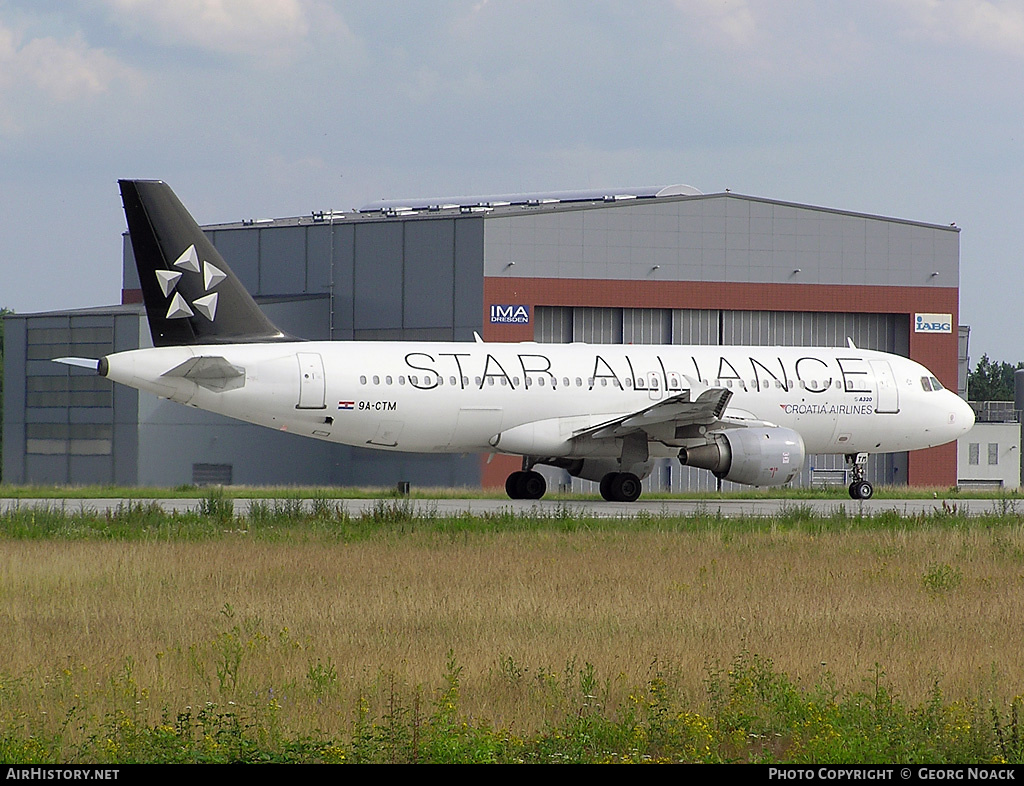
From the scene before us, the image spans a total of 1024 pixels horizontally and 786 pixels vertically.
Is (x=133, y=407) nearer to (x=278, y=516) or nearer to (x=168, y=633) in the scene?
(x=278, y=516)

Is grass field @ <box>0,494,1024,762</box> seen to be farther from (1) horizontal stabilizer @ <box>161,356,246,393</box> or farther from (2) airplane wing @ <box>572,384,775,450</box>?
(2) airplane wing @ <box>572,384,775,450</box>

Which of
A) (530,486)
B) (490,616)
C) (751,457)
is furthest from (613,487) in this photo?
(490,616)

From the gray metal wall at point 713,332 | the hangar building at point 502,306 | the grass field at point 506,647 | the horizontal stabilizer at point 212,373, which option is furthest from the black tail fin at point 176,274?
the gray metal wall at point 713,332

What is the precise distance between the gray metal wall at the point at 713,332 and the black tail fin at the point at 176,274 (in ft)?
66.8

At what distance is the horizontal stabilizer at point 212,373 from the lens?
91.8 feet

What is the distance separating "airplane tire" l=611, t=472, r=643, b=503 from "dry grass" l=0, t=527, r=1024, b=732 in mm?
11390

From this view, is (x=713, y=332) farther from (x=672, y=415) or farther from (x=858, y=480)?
(x=672, y=415)

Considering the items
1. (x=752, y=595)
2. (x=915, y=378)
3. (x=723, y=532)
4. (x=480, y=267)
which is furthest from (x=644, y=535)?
(x=480, y=267)

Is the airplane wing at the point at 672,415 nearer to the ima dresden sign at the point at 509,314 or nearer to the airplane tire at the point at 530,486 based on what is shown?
the airplane tire at the point at 530,486

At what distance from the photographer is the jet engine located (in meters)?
30.0

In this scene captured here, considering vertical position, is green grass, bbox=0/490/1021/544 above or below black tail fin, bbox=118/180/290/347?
below

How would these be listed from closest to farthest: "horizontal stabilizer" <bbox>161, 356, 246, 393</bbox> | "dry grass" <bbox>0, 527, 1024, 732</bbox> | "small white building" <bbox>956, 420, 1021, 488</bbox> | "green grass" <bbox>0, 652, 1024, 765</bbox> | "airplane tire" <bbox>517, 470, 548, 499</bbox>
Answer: "green grass" <bbox>0, 652, 1024, 765</bbox> < "dry grass" <bbox>0, 527, 1024, 732</bbox> < "horizontal stabilizer" <bbox>161, 356, 246, 393</bbox> < "airplane tire" <bbox>517, 470, 548, 499</bbox> < "small white building" <bbox>956, 420, 1021, 488</bbox>

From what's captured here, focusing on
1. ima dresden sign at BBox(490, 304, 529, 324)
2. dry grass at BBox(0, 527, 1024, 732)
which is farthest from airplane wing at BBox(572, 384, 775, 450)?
ima dresden sign at BBox(490, 304, 529, 324)

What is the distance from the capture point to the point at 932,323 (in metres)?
51.6
